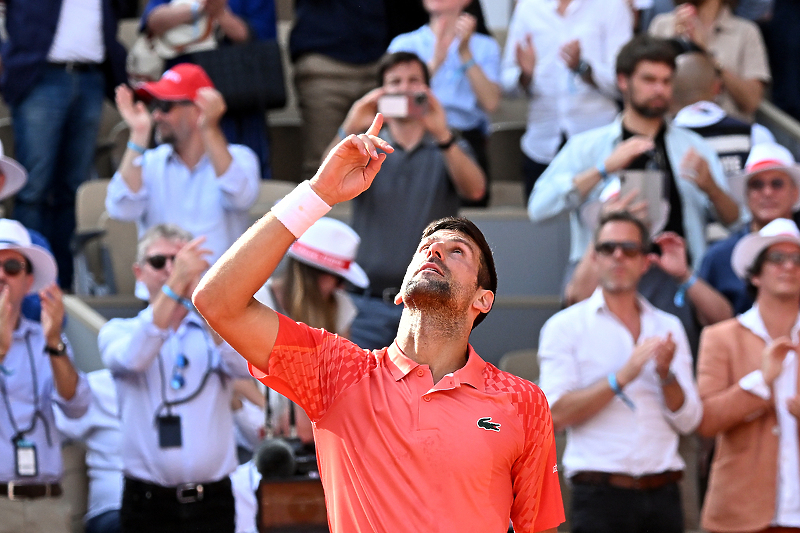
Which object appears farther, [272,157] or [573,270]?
[272,157]

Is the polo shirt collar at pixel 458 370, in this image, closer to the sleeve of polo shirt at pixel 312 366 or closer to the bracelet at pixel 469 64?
the sleeve of polo shirt at pixel 312 366

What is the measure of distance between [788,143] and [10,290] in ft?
17.9

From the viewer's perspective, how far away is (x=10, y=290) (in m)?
5.32

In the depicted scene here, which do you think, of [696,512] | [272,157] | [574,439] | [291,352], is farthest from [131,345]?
[272,157]

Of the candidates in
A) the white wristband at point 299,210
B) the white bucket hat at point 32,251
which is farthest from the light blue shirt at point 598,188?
the white wristband at point 299,210

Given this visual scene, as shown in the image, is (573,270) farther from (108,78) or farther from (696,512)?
(108,78)

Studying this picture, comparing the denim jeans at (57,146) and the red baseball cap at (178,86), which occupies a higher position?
the red baseball cap at (178,86)

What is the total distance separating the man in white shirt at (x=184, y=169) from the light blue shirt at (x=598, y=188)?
161 cm

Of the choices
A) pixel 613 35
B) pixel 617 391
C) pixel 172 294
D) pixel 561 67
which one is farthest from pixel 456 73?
pixel 617 391

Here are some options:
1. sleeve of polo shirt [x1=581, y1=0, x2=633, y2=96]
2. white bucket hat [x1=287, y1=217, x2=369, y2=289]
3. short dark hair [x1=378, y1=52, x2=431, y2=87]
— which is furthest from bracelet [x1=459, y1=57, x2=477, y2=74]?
white bucket hat [x1=287, y1=217, x2=369, y2=289]

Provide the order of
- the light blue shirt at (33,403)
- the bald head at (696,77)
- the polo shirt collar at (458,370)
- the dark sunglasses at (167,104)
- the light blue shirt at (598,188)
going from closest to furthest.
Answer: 1. the polo shirt collar at (458,370)
2. the light blue shirt at (33,403)
3. the light blue shirt at (598,188)
4. the dark sunglasses at (167,104)
5. the bald head at (696,77)

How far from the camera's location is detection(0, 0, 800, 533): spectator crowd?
5.10m

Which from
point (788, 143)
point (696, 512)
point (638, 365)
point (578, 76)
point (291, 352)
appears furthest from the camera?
point (788, 143)

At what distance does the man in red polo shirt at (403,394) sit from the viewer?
9.39 ft
